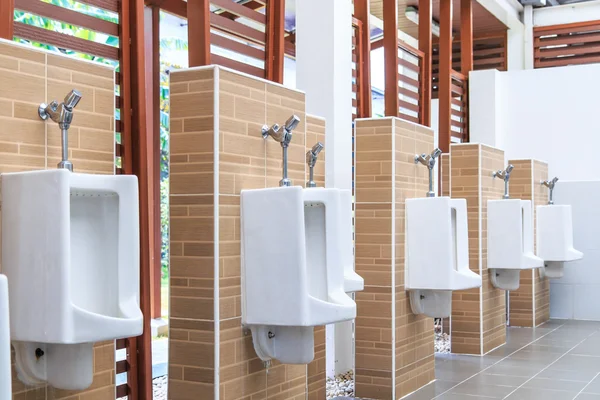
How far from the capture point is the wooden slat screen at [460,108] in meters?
7.48

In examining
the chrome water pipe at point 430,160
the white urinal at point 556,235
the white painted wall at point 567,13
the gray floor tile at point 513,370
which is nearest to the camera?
the chrome water pipe at point 430,160

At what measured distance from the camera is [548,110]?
7715 millimetres

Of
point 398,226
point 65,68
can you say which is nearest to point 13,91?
point 65,68

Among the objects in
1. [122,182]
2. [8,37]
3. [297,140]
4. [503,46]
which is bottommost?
[122,182]

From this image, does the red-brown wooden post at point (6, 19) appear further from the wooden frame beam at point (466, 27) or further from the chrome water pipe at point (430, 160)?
the wooden frame beam at point (466, 27)

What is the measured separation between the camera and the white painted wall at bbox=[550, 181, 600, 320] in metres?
6.95

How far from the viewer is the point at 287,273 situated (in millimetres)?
2801

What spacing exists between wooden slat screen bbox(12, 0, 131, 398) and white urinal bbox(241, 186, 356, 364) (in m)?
0.59

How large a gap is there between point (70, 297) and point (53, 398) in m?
0.41

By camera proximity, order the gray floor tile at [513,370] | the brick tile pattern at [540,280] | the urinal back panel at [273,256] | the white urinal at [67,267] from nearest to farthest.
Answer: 1. the white urinal at [67,267]
2. the urinal back panel at [273,256]
3. the gray floor tile at [513,370]
4. the brick tile pattern at [540,280]

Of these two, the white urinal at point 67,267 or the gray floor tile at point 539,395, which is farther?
the gray floor tile at point 539,395

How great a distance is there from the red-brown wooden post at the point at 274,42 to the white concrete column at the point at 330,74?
36 cm

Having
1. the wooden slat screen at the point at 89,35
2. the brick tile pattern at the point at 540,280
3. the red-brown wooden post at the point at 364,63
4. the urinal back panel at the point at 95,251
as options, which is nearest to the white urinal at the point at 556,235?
the brick tile pattern at the point at 540,280

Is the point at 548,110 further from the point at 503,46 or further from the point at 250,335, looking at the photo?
the point at 250,335
